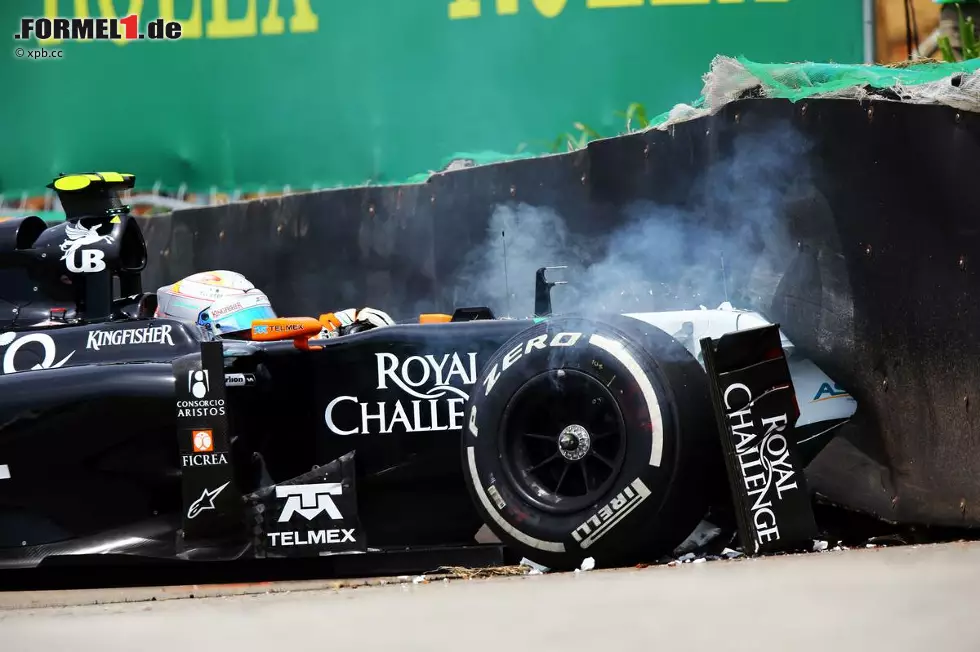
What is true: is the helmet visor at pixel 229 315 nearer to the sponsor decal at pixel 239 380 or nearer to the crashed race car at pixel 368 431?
the crashed race car at pixel 368 431

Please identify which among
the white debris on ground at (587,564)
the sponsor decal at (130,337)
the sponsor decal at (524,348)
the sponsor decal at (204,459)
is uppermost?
the sponsor decal at (130,337)

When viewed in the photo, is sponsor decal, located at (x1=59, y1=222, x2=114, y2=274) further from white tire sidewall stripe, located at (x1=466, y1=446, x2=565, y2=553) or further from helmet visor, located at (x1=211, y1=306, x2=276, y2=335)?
white tire sidewall stripe, located at (x1=466, y1=446, x2=565, y2=553)

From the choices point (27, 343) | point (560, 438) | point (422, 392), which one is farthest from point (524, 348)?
point (27, 343)

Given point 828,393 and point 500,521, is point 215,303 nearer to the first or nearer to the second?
point 500,521

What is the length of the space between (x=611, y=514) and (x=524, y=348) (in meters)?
0.77

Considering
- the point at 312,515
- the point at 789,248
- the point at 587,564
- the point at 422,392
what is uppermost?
the point at 789,248

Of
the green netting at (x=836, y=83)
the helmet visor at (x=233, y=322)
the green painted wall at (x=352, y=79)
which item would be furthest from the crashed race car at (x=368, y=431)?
the green painted wall at (x=352, y=79)

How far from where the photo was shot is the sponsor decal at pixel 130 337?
652 cm

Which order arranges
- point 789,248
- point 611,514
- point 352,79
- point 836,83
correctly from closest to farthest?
point 611,514, point 836,83, point 789,248, point 352,79

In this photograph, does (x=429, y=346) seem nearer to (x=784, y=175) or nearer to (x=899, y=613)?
(x=784, y=175)

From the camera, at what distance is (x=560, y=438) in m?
5.59

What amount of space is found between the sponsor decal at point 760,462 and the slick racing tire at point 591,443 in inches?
5.9

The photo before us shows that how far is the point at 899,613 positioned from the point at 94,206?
4.60m

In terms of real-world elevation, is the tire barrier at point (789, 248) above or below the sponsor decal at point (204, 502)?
above
